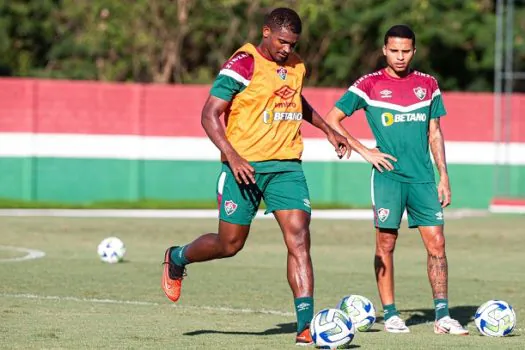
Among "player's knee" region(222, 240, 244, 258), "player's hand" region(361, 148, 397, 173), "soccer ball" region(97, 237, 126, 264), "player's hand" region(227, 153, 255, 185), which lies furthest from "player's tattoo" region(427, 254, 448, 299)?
"soccer ball" region(97, 237, 126, 264)

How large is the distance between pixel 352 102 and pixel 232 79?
5.13 feet

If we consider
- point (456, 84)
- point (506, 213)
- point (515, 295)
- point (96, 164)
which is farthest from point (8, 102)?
point (515, 295)

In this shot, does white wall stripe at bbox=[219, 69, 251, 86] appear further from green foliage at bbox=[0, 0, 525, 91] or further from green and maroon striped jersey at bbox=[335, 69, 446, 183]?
green foliage at bbox=[0, 0, 525, 91]

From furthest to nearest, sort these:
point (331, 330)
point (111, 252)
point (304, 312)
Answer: point (111, 252) → point (304, 312) → point (331, 330)

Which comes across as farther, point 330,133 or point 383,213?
point 383,213

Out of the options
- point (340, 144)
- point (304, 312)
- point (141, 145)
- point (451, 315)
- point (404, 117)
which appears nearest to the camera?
point (304, 312)

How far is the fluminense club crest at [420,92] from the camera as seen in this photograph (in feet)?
33.2

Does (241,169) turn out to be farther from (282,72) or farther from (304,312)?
(304,312)

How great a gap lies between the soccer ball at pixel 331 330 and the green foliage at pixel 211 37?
2817cm

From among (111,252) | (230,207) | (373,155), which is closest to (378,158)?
(373,155)

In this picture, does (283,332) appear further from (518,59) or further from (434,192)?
(518,59)

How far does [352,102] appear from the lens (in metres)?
10.3

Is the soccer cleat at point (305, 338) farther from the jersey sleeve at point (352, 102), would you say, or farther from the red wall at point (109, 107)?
the red wall at point (109, 107)

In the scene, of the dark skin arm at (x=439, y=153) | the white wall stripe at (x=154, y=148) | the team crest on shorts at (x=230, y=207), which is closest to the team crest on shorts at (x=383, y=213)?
the dark skin arm at (x=439, y=153)
